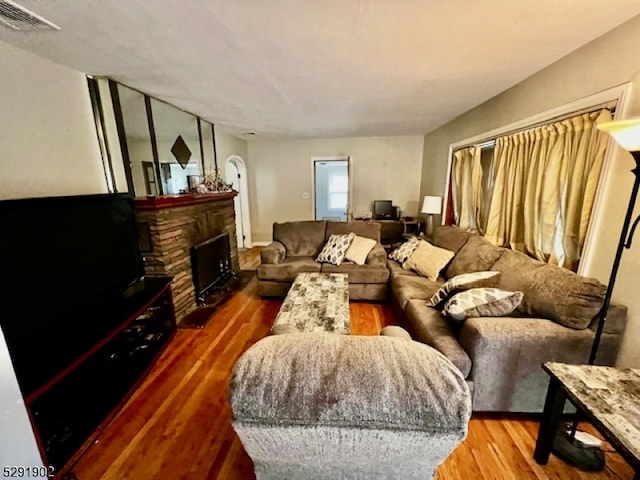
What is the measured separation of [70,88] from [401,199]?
17.3 ft

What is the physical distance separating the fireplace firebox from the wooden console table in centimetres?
322

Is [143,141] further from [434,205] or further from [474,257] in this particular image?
[434,205]

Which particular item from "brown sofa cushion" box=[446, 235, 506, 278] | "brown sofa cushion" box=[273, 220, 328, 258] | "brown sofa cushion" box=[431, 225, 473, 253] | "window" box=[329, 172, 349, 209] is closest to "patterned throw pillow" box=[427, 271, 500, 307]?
"brown sofa cushion" box=[446, 235, 506, 278]

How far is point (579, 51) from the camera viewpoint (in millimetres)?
1818

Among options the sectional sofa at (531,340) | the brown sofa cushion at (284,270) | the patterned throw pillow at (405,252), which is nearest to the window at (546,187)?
the sectional sofa at (531,340)

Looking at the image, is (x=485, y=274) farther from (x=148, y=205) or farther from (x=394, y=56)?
(x=148, y=205)

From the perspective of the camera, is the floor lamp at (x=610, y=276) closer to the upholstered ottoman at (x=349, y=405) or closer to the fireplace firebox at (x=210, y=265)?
the upholstered ottoman at (x=349, y=405)

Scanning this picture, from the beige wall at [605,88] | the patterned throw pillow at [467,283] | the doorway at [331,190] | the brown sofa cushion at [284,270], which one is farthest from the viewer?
the doorway at [331,190]

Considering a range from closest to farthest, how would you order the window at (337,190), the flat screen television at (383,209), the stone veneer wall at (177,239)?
the stone veneer wall at (177,239) → the flat screen television at (383,209) → the window at (337,190)

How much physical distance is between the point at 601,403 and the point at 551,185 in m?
1.57

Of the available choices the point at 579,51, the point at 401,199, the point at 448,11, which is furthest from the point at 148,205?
the point at 401,199

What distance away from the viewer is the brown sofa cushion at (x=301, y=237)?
3828 millimetres

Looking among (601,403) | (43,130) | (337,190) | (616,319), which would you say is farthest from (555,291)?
(337,190)

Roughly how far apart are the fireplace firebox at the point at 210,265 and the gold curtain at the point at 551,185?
11.0 ft
